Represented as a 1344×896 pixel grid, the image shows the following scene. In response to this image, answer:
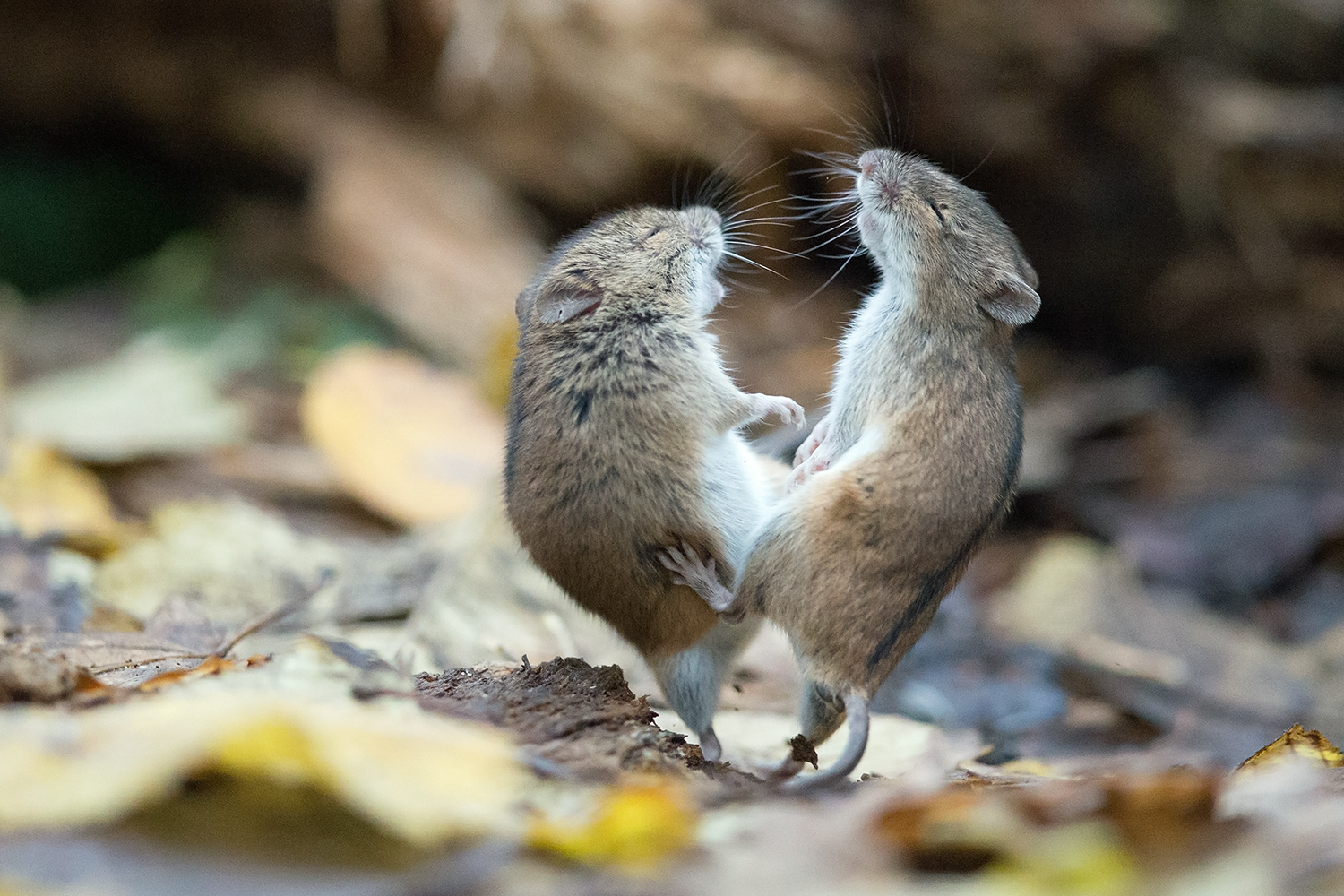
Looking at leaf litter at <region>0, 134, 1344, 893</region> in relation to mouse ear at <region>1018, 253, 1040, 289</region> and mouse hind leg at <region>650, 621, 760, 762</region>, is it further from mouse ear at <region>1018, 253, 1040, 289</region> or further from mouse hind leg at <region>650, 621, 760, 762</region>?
mouse ear at <region>1018, 253, 1040, 289</region>


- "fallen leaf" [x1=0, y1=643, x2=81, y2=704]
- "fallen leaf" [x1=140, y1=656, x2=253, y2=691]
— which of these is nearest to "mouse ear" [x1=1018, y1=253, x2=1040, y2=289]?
"fallen leaf" [x1=140, y1=656, x2=253, y2=691]

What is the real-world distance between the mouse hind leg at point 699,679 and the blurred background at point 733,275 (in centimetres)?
77

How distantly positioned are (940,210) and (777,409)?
2.75 ft

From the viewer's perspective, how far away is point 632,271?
363cm

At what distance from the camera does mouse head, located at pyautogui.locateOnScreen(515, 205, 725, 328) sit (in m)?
3.54

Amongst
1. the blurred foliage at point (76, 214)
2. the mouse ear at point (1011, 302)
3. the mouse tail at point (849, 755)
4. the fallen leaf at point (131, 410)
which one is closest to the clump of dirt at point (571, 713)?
the mouse tail at point (849, 755)

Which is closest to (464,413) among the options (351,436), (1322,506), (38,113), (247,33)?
(351,436)

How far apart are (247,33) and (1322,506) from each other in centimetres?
718

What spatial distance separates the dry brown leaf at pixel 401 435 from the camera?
5.65 metres

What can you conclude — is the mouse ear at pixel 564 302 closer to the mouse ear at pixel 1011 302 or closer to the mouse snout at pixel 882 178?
the mouse snout at pixel 882 178

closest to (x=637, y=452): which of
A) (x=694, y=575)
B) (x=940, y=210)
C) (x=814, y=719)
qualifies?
(x=694, y=575)

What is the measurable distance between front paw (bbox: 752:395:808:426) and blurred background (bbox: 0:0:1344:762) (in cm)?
113

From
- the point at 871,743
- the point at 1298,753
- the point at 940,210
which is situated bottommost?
the point at 871,743

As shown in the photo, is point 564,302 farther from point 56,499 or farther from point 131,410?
point 131,410
